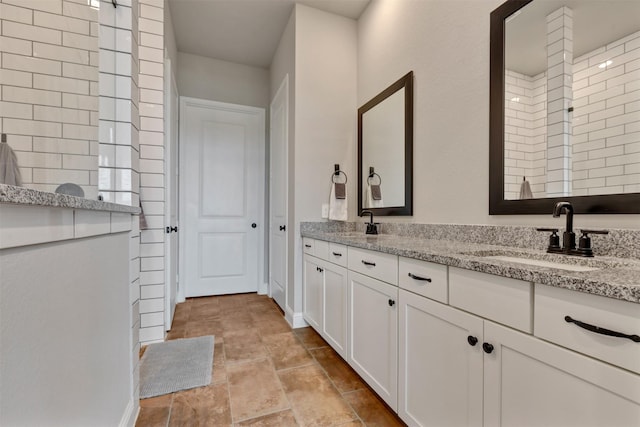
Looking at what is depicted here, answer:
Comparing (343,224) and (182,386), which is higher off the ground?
(343,224)

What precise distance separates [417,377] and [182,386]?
1332 mm

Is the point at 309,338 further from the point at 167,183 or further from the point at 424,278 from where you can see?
the point at 167,183

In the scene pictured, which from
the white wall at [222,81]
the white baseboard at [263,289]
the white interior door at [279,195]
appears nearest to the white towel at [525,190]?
the white interior door at [279,195]

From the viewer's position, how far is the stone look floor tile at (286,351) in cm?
192

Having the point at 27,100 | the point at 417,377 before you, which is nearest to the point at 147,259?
the point at 27,100

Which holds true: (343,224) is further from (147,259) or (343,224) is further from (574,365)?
(574,365)

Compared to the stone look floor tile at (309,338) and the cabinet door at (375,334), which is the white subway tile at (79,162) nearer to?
the cabinet door at (375,334)

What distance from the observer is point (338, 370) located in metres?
1.82

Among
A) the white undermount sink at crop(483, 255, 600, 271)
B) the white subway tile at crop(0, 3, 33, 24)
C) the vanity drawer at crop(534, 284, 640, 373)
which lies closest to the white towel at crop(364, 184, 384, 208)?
the white undermount sink at crop(483, 255, 600, 271)

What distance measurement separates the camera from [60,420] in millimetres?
701

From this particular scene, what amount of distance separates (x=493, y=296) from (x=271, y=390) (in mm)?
1327

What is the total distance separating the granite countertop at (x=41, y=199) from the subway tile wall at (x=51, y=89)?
0.45 meters

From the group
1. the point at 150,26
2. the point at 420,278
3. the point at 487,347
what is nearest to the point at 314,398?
the point at 420,278

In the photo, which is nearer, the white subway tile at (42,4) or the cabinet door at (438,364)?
the cabinet door at (438,364)
